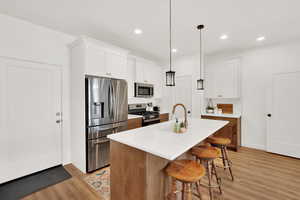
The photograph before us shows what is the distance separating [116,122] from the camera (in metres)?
2.85

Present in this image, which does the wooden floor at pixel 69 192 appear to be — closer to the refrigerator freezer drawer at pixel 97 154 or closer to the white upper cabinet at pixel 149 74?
the refrigerator freezer drawer at pixel 97 154

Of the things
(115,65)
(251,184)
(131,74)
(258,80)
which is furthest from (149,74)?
(251,184)

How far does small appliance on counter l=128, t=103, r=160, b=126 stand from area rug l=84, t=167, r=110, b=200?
148 centimetres

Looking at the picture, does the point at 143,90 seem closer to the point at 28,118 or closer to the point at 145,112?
the point at 145,112

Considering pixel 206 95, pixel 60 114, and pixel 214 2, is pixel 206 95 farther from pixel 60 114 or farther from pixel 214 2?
pixel 60 114


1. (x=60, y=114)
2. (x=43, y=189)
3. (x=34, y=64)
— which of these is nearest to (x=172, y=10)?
(x=34, y=64)

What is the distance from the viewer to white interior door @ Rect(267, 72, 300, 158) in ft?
10.2

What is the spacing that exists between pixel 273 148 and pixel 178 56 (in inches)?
140

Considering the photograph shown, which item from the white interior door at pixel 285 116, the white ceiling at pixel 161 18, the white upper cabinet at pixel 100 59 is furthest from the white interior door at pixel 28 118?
the white interior door at pixel 285 116

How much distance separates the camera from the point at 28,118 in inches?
95.0

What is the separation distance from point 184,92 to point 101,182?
3.32m

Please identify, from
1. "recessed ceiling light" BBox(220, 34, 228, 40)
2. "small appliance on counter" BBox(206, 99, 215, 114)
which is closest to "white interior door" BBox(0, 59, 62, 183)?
"recessed ceiling light" BBox(220, 34, 228, 40)

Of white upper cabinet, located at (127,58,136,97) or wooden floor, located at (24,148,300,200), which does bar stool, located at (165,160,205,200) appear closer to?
wooden floor, located at (24,148,300,200)

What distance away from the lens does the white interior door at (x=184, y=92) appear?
14.0 feet
